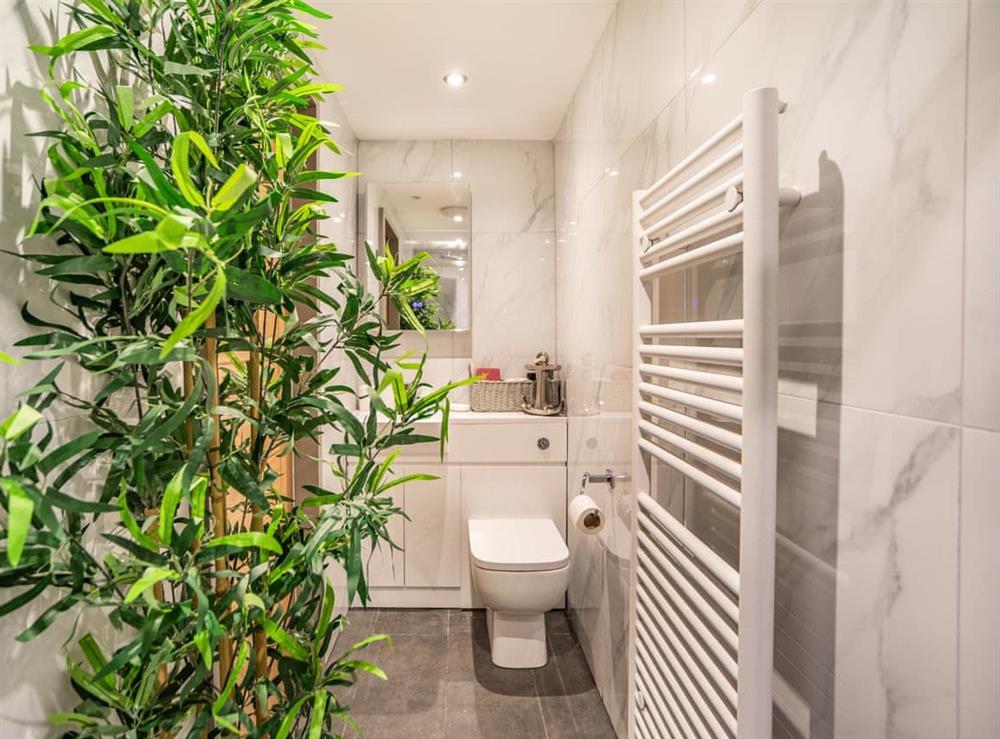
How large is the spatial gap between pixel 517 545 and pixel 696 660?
1.33 metres

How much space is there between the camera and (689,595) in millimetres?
1017

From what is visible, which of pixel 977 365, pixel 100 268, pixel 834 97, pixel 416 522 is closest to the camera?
pixel 977 365

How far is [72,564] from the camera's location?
675 mm

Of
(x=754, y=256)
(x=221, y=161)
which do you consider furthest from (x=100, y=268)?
(x=754, y=256)

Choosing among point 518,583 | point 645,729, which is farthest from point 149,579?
point 518,583

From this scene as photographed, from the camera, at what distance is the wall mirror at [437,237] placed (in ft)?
10.3

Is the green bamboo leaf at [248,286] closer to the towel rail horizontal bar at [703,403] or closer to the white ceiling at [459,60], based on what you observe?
the towel rail horizontal bar at [703,403]

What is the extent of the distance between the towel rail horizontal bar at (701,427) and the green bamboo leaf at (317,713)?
76cm

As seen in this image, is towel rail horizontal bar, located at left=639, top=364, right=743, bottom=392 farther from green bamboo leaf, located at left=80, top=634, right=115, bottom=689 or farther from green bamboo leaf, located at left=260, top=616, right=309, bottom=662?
green bamboo leaf, located at left=80, top=634, right=115, bottom=689

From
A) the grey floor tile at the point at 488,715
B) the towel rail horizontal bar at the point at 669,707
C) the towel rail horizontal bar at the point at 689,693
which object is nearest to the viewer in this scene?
the towel rail horizontal bar at the point at 689,693

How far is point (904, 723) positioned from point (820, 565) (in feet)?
0.67

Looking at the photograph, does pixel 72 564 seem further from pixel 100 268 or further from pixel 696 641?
pixel 696 641

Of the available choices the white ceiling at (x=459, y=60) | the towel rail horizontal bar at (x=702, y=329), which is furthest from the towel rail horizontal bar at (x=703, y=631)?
the white ceiling at (x=459, y=60)

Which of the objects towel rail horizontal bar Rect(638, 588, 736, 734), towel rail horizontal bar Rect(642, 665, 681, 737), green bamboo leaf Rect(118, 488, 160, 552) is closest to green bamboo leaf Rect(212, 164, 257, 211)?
green bamboo leaf Rect(118, 488, 160, 552)
